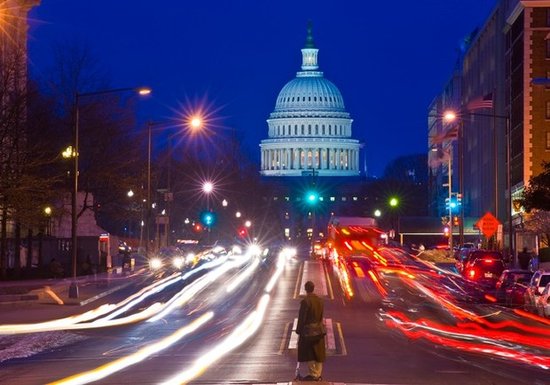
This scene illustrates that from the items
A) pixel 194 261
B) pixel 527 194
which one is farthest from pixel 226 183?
pixel 527 194

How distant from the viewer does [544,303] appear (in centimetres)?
3641

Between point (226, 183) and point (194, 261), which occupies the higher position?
point (226, 183)

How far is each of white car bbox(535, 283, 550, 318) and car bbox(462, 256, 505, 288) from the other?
20.0 m

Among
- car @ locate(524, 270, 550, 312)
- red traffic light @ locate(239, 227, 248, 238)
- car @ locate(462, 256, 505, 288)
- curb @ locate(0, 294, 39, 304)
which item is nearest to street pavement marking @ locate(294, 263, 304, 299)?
car @ locate(462, 256, 505, 288)

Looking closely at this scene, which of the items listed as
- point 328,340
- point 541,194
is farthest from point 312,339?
point 541,194

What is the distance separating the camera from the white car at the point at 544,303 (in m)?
36.1

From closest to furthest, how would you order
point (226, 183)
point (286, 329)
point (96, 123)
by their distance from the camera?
point (286, 329) → point (96, 123) → point (226, 183)

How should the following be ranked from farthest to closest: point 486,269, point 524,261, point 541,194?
point 524,261 → point 486,269 → point 541,194

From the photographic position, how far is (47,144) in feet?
174

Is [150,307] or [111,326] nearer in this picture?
[111,326]

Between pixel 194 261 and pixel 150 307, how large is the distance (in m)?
40.1

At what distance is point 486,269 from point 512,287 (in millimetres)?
14488

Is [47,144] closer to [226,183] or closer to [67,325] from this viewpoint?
[67,325]

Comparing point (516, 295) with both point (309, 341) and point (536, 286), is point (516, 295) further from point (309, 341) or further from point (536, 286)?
point (309, 341)
